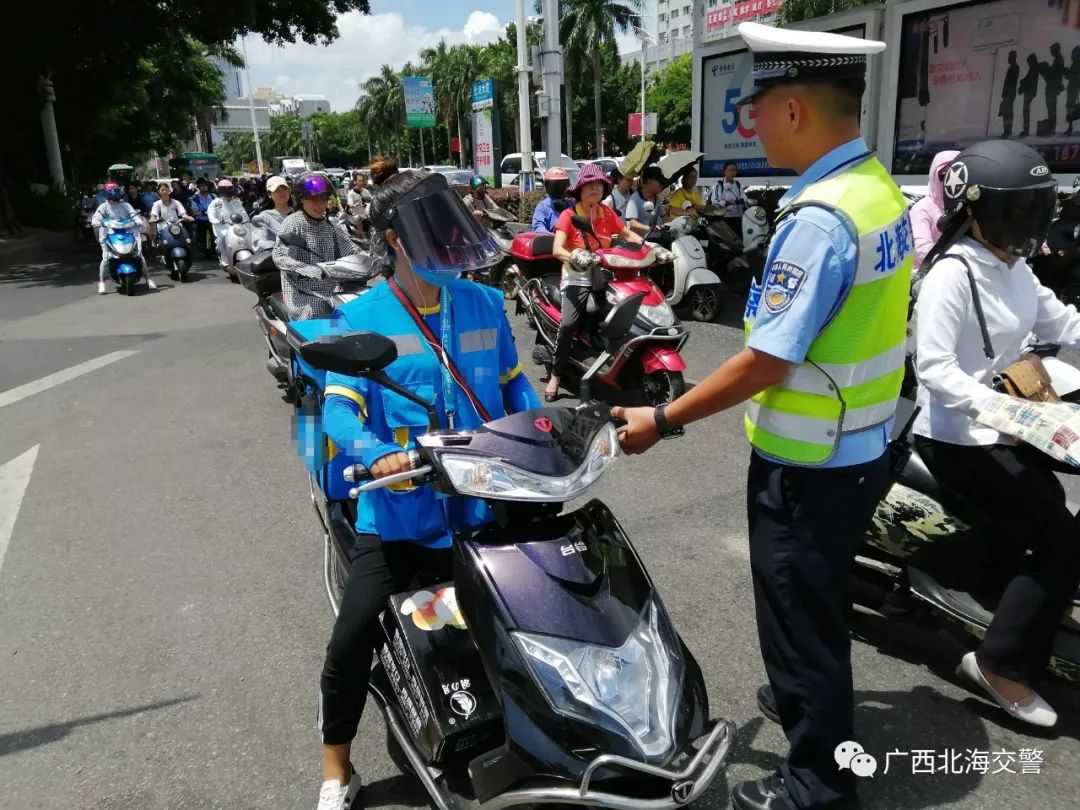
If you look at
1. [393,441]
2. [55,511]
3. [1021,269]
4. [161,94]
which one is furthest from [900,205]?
[161,94]

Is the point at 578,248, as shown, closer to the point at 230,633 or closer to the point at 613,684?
the point at 230,633

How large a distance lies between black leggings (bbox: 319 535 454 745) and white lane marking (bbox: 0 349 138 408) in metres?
6.04

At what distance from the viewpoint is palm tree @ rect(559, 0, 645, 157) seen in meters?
49.6

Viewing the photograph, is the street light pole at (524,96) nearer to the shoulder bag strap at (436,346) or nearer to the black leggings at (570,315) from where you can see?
the black leggings at (570,315)

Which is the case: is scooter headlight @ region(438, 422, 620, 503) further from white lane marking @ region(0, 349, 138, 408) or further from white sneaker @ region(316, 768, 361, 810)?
white lane marking @ region(0, 349, 138, 408)

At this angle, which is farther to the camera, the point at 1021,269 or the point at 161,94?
the point at 161,94

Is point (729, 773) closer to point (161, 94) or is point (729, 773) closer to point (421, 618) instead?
point (421, 618)

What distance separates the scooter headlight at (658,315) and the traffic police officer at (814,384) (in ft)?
12.5

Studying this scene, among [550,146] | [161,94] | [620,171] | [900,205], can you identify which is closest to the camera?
[900,205]

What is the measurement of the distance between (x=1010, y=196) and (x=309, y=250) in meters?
4.93

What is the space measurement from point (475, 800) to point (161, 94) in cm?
4091

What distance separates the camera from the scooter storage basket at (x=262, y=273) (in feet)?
21.5

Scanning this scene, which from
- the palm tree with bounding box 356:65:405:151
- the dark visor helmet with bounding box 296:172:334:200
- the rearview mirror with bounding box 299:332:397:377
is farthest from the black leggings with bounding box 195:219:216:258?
the palm tree with bounding box 356:65:405:151

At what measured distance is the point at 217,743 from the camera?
2715 millimetres
